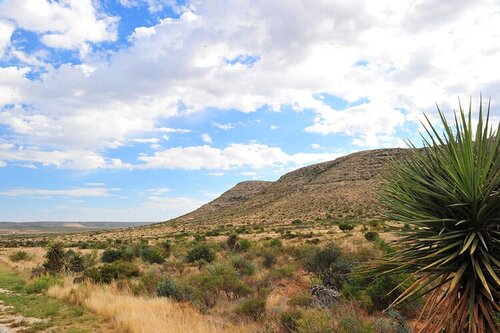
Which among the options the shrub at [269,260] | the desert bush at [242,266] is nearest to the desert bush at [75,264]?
the desert bush at [242,266]

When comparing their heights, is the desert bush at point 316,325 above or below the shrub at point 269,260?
above

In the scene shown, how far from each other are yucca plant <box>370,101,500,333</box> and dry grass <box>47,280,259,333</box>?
4.63 metres

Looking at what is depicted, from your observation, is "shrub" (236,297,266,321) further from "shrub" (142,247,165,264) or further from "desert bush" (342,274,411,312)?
"shrub" (142,247,165,264)

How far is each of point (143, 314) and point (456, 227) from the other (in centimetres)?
776

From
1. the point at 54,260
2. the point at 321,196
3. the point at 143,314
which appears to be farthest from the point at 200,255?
the point at 321,196

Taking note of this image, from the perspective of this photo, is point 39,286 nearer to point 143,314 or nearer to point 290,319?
point 143,314

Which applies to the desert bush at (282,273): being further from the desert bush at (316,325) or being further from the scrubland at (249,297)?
the desert bush at (316,325)

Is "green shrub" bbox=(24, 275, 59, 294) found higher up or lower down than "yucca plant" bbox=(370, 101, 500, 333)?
lower down

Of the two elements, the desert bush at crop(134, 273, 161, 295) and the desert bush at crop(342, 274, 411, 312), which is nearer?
the desert bush at crop(342, 274, 411, 312)

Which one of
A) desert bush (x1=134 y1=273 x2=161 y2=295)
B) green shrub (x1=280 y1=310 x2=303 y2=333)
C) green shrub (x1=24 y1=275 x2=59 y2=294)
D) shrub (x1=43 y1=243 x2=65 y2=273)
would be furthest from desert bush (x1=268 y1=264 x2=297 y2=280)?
shrub (x1=43 y1=243 x2=65 y2=273)

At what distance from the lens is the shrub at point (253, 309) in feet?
34.1

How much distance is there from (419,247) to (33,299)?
1378 cm

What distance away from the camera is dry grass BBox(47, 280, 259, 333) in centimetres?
844

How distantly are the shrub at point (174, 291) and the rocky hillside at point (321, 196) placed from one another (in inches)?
1180
